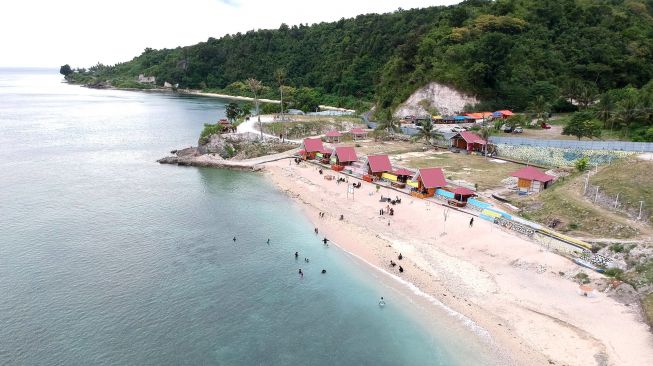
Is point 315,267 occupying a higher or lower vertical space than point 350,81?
lower

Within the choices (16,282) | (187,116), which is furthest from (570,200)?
(187,116)

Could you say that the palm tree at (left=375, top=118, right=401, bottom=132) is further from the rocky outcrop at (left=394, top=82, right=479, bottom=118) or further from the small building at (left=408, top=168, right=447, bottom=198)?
the small building at (left=408, top=168, right=447, bottom=198)

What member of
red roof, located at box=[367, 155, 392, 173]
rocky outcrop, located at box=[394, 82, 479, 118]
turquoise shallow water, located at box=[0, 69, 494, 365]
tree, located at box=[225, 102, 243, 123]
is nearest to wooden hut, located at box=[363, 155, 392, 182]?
red roof, located at box=[367, 155, 392, 173]

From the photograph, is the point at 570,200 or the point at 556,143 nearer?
the point at 570,200

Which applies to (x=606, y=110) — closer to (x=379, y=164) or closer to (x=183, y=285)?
(x=379, y=164)

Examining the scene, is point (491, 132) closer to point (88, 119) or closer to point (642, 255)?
point (642, 255)

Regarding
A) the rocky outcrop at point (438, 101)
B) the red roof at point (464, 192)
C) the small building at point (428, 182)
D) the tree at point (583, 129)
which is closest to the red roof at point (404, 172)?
the small building at point (428, 182)
